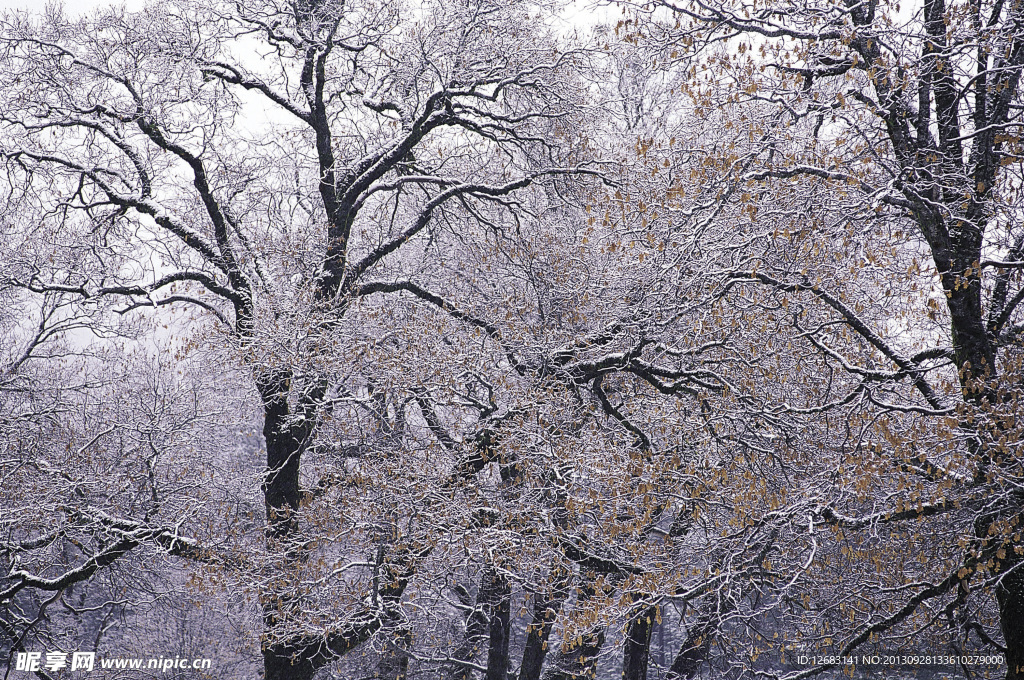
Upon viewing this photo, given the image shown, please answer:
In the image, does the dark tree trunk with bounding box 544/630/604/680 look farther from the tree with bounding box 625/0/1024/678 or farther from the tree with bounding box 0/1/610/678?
→ the tree with bounding box 625/0/1024/678

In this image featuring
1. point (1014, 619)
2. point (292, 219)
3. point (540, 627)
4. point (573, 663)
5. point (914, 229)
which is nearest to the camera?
point (1014, 619)

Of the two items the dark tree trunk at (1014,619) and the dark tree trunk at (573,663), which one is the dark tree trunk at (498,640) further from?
the dark tree trunk at (1014,619)

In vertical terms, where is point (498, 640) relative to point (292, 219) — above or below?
below

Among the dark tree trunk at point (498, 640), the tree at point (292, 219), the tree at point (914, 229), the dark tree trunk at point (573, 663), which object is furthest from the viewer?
the dark tree trunk at point (498, 640)

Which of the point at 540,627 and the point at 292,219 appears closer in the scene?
the point at 540,627

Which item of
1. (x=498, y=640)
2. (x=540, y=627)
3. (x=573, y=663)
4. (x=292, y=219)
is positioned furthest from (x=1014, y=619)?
(x=292, y=219)

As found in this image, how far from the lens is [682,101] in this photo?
11711 mm

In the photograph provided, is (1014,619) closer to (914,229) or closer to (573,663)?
(914,229)

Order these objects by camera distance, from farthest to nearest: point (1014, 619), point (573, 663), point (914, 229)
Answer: point (573, 663) → point (914, 229) → point (1014, 619)

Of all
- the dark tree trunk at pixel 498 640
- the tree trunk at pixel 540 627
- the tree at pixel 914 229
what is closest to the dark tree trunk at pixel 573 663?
the tree trunk at pixel 540 627

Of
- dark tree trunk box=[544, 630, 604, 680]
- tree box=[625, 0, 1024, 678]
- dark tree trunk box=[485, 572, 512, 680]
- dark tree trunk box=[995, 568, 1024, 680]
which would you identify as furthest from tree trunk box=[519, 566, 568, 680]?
dark tree trunk box=[995, 568, 1024, 680]

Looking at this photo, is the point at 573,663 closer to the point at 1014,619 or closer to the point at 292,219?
the point at 1014,619

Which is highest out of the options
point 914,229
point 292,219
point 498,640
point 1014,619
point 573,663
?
point 292,219

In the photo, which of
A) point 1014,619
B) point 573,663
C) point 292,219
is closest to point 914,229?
point 1014,619
